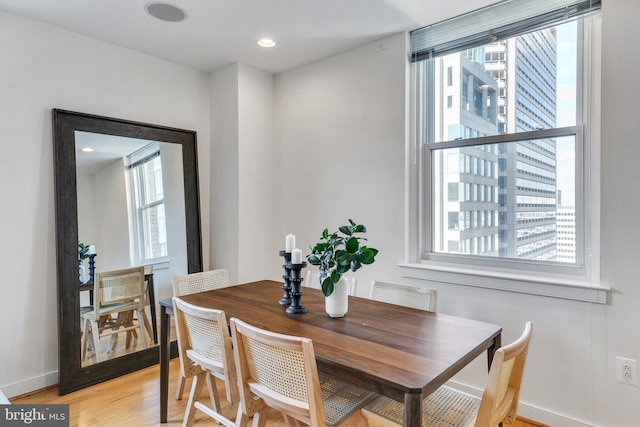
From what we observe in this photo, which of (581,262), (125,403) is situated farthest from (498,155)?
(125,403)

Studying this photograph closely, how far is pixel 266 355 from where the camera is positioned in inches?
55.2

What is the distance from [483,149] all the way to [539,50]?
666mm

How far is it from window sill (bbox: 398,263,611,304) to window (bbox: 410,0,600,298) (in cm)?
11

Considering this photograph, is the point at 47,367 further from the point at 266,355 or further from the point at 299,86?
the point at 299,86

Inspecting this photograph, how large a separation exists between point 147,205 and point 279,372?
228 centimetres

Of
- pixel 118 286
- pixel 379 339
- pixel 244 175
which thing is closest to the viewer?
pixel 379 339

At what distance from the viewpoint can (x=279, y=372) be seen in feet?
4.55

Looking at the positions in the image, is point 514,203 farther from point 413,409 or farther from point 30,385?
point 30,385

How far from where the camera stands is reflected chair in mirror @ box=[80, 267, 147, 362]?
279 centimetres

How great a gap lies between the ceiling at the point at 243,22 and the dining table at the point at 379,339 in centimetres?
184

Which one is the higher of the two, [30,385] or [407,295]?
[407,295]

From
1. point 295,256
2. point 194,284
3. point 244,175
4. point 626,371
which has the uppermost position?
point 244,175

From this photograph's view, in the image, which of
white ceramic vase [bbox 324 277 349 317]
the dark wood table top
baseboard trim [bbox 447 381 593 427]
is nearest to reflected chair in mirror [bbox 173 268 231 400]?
the dark wood table top

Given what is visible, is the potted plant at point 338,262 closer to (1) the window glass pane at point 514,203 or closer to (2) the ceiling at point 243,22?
(1) the window glass pane at point 514,203
